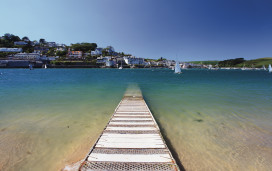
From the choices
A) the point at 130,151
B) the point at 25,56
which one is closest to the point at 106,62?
the point at 25,56

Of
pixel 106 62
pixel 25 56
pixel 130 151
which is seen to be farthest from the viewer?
pixel 106 62

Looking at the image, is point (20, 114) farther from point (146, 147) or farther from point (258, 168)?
point (258, 168)

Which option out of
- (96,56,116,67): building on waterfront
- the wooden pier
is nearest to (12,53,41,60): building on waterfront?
(96,56,116,67): building on waterfront

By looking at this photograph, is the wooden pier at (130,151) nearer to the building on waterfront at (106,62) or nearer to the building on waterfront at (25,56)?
the building on waterfront at (106,62)

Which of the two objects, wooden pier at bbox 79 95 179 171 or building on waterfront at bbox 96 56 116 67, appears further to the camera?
building on waterfront at bbox 96 56 116 67

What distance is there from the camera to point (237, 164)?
5141 millimetres

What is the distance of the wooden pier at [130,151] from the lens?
13.2 ft

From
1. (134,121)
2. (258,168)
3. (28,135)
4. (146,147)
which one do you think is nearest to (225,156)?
(258,168)

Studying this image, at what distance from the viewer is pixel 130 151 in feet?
15.5

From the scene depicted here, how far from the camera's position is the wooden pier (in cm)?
403

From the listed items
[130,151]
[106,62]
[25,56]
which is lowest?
[130,151]

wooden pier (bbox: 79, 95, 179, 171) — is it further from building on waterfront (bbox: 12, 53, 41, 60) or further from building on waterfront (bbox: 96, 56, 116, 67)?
building on waterfront (bbox: 12, 53, 41, 60)

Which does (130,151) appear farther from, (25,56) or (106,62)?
(25,56)

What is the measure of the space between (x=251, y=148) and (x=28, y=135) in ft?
38.4
